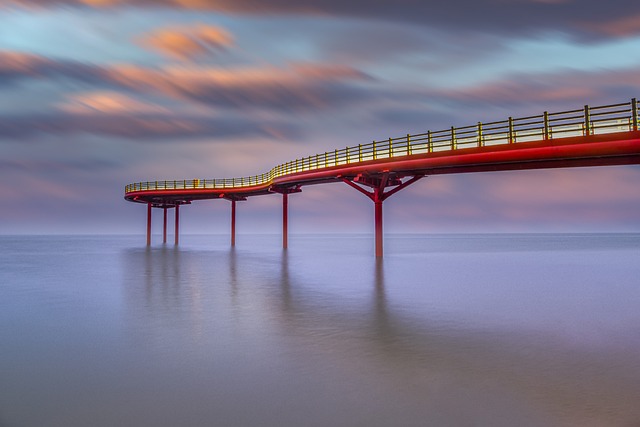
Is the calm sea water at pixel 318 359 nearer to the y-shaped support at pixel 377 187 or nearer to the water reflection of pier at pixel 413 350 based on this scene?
the water reflection of pier at pixel 413 350

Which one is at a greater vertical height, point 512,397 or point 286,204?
point 286,204

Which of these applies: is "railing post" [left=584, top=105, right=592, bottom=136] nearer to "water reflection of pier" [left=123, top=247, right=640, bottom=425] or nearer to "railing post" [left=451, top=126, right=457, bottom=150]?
"railing post" [left=451, top=126, right=457, bottom=150]

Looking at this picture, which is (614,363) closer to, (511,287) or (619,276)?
(511,287)

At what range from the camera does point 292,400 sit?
7172mm

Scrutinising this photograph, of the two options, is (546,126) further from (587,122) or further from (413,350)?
(413,350)

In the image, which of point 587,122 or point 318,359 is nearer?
point 318,359

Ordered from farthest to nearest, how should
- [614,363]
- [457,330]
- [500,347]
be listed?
1. [457,330]
2. [500,347]
3. [614,363]

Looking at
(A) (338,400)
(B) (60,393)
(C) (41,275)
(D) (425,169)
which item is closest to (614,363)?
(A) (338,400)

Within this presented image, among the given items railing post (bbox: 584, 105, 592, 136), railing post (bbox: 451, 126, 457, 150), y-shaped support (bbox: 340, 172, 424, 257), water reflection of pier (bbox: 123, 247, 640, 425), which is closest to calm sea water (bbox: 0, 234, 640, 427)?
water reflection of pier (bbox: 123, 247, 640, 425)

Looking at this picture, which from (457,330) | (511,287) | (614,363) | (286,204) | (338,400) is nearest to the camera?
(338,400)

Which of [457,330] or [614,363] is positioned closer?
[614,363]

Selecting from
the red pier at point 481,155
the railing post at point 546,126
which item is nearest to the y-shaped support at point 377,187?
the red pier at point 481,155

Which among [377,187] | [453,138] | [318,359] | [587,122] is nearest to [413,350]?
[318,359]

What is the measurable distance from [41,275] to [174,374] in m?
27.3
